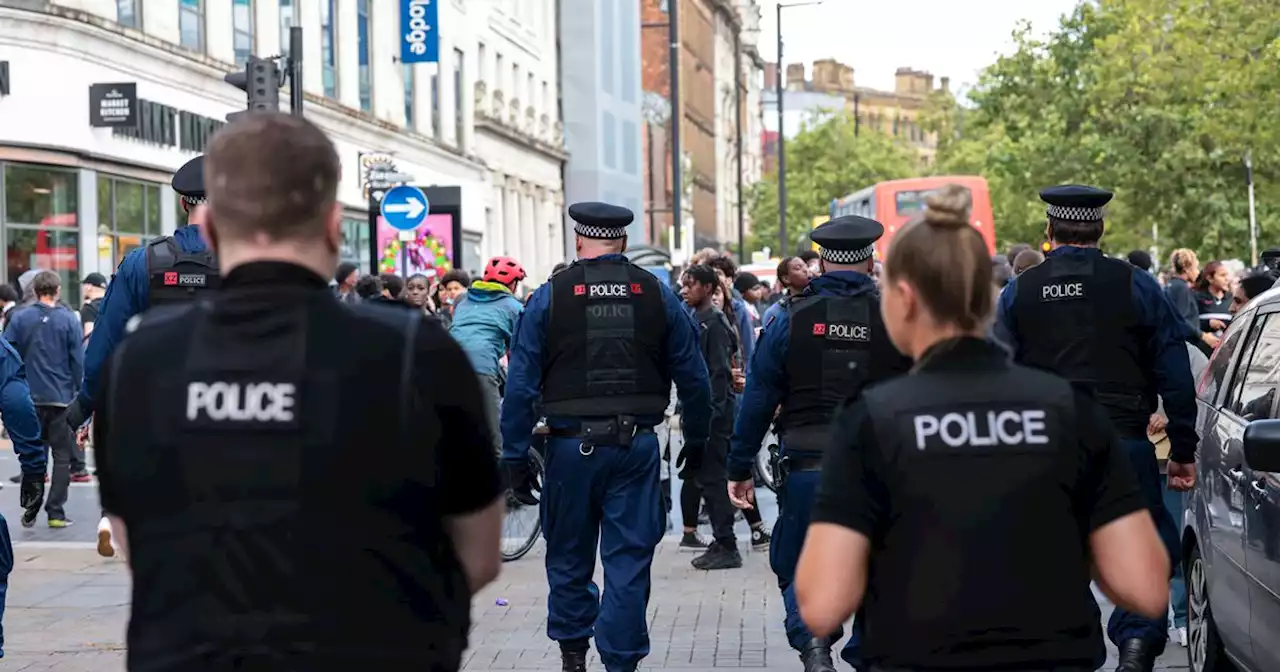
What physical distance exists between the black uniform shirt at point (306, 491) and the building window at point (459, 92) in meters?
43.8

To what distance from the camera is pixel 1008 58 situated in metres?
53.2

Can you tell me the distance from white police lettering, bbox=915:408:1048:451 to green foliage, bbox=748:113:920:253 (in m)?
86.7

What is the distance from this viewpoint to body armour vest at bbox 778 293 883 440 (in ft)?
25.5

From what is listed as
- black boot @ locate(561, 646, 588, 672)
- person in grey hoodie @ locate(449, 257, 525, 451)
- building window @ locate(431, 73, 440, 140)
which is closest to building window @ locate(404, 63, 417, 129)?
building window @ locate(431, 73, 440, 140)

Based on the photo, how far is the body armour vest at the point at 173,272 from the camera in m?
7.75

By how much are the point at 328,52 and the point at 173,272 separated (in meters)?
29.7

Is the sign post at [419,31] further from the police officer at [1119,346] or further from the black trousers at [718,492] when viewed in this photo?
the police officer at [1119,346]

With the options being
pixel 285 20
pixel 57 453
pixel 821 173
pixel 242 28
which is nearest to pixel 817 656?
pixel 57 453

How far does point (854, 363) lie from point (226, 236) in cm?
494

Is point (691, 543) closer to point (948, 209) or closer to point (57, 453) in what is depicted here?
point (57, 453)

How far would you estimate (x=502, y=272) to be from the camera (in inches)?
515

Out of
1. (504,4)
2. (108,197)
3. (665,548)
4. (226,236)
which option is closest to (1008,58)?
(504,4)

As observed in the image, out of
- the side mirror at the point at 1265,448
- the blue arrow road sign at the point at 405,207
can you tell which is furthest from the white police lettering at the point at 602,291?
the blue arrow road sign at the point at 405,207

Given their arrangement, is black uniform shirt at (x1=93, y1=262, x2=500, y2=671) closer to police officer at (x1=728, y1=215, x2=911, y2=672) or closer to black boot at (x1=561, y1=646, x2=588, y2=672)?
police officer at (x1=728, y1=215, x2=911, y2=672)
